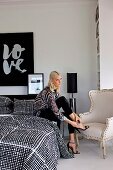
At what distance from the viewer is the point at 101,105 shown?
445 cm

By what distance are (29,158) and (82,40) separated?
3012 millimetres

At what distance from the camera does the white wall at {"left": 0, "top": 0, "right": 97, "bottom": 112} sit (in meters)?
5.09

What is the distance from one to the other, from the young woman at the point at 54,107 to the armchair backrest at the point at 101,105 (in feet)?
1.55

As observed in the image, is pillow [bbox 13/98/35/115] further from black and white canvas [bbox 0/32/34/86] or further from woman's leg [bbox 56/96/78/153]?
black and white canvas [bbox 0/32/34/86]

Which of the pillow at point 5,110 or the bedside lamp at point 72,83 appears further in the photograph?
the bedside lamp at point 72,83

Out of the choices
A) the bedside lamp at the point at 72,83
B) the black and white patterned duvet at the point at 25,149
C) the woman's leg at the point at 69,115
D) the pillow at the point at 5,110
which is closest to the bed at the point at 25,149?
the black and white patterned duvet at the point at 25,149

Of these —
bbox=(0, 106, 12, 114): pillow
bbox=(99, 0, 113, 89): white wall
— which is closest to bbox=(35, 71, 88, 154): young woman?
bbox=(0, 106, 12, 114): pillow

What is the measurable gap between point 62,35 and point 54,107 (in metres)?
1.80

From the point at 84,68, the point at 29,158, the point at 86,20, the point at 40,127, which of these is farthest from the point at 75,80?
the point at 29,158

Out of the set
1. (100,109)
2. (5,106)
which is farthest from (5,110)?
(100,109)

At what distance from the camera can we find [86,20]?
16.7 feet

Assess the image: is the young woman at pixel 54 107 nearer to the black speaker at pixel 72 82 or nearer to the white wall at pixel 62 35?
the black speaker at pixel 72 82

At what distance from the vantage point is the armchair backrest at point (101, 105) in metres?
4.39

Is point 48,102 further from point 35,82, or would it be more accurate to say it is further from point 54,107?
point 35,82
